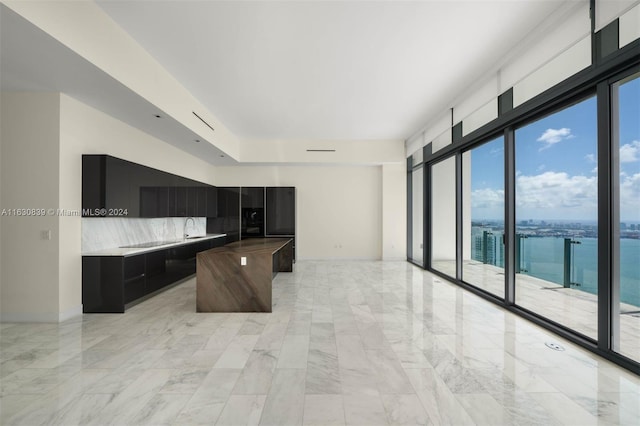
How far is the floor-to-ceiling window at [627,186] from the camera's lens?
7.77 ft

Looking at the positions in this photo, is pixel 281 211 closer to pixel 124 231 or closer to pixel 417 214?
pixel 417 214

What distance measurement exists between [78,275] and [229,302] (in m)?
1.87

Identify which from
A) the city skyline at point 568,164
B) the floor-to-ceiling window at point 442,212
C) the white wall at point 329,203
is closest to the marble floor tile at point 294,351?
the city skyline at point 568,164

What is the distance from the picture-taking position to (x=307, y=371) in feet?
7.41

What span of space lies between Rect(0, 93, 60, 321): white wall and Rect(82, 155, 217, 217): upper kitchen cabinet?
1.10 ft

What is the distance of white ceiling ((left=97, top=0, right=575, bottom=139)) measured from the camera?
2.78 metres

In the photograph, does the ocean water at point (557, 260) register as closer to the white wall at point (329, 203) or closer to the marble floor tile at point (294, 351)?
the marble floor tile at point (294, 351)

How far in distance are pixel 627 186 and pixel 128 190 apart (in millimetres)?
5493

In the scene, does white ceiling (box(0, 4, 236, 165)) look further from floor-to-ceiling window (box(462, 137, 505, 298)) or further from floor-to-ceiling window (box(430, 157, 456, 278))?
floor-to-ceiling window (box(430, 157, 456, 278))

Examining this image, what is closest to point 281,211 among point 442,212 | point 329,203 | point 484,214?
point 329,203

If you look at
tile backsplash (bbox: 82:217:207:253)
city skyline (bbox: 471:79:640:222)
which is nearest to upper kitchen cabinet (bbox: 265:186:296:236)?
tile backsplash (bbox: 82:217:207:253)

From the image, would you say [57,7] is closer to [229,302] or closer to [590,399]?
[229,302]

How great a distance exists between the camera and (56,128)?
336cm

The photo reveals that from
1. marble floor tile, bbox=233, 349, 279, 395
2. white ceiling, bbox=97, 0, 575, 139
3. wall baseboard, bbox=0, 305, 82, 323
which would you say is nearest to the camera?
marble floor tile, bbox=233, 349, 279, 395
